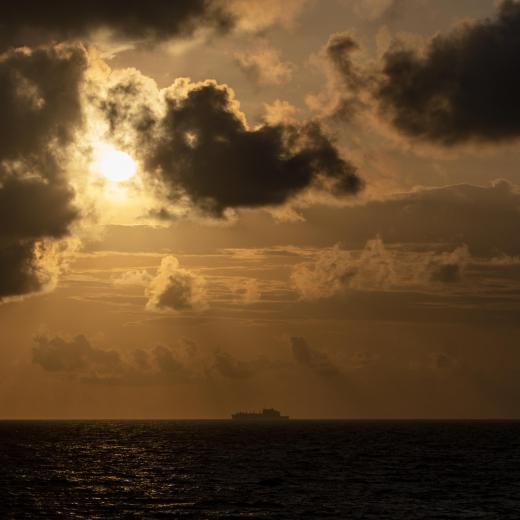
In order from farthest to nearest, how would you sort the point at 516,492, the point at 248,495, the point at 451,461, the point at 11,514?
1. the point at 451,461
2. the point at 516,492
3. the point at 248,495
4. the point at 11,514

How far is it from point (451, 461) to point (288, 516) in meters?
86.6

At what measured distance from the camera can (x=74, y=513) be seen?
80.4m

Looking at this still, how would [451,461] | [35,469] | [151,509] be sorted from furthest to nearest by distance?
1. [451,461]
2. [35,469]
3. [151,509]

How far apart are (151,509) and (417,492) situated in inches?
1392

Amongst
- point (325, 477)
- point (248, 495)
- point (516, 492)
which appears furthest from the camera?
point (325, 477)

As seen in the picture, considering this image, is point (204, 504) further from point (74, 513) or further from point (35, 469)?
point (35, 469)

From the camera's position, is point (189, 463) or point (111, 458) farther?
point (111, 458)

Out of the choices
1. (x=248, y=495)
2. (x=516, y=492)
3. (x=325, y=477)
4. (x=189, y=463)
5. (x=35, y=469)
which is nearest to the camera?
(x=248, y=495)

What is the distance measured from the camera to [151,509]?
8381 centimetres

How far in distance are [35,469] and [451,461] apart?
79.3 metres

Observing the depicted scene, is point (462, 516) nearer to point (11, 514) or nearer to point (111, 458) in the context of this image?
point (11, 514)

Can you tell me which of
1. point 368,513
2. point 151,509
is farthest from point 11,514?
point 368,513

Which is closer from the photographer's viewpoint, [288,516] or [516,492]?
[288,516]

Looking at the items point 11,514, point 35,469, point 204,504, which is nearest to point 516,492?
point 204,504
